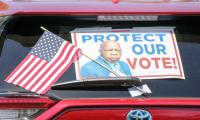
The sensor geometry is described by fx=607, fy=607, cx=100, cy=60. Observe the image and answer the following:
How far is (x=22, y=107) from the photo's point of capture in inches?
152

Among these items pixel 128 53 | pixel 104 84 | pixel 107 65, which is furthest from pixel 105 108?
pixel 128 53

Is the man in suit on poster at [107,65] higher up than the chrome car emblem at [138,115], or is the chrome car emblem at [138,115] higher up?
the man in suit on poster at [107,65]

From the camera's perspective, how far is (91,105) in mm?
3869

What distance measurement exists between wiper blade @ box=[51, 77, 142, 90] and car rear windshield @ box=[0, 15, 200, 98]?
1.1 inches

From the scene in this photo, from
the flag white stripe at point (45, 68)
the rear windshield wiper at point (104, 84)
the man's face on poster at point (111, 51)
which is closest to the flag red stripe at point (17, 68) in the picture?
the flag white stripe at point (45, 68)

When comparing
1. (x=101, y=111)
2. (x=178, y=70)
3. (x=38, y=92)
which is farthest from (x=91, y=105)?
(x=178, y=70)

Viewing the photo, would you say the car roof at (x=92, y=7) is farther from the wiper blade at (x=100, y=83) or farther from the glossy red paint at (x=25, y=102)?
the glossy red paint at (x=25, y=102)

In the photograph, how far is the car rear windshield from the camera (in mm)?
4039

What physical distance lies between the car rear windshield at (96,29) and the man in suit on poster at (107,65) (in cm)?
11

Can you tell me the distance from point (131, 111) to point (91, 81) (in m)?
0.33

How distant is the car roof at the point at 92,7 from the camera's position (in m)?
4.14

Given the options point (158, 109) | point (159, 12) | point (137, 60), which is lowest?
point (158, 109)

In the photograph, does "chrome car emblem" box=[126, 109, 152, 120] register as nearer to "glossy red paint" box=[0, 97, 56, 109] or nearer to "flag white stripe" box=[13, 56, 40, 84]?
"glossy red paint" box=[0, 97, 56, 109]

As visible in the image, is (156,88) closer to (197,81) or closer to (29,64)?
(197,81)
